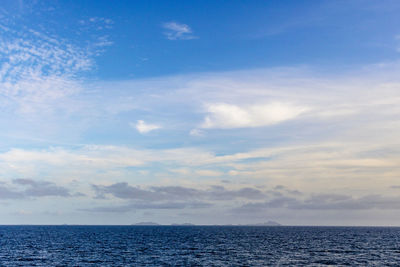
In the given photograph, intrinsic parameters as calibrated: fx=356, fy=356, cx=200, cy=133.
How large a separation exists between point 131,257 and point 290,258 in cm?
3675

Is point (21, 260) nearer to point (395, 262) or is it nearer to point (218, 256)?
point (218, 256)

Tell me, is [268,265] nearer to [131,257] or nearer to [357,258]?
[357,258]

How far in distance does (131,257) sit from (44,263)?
18.7m

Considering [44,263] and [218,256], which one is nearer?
[44,263]

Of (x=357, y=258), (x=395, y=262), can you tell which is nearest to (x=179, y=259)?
(x=357, y=258)

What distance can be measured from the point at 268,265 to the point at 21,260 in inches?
2114

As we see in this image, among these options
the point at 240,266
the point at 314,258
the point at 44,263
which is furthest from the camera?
the point at 314,258

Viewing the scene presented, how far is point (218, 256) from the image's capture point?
84688 mm

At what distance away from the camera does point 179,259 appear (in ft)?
259

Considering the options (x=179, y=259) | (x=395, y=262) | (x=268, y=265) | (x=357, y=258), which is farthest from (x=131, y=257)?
(x=395, y=262)

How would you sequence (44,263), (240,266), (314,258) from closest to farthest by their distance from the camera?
(240,266)
(44,263)
(314,258)

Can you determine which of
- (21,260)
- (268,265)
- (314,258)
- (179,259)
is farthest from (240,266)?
(21,260)

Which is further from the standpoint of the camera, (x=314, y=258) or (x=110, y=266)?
(x=314, y=258)

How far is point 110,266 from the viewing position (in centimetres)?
6994
